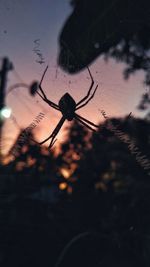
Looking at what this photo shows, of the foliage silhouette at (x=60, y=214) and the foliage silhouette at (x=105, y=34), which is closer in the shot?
the foliage silhouette at (x=105, y=34)

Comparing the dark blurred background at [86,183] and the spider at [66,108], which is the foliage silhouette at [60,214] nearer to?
the dark blurred background at [86,183]

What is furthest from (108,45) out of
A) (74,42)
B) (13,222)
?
(13,222)

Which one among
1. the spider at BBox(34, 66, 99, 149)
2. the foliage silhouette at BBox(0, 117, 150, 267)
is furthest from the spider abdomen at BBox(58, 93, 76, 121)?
the foliage silhouette at BBox(0, 117, 150, 267)

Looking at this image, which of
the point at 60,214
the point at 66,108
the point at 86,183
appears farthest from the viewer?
the point at 86,183

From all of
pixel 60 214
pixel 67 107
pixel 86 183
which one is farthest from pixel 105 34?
pixel 86 183

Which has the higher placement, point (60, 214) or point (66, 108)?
point (66, 108)

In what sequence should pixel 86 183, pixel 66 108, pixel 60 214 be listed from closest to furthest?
pixel 66 108 → pixel 60 214 → pixel 86 183

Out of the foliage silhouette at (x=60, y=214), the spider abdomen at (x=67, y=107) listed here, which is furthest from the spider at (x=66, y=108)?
the foliage silhouette at (x=60, y=214)

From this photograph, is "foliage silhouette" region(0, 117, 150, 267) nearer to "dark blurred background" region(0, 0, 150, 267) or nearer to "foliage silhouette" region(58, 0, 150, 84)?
"dark blurred background" region(0, 0, 150, 267)

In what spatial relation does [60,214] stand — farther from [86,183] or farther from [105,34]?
[105,34]
